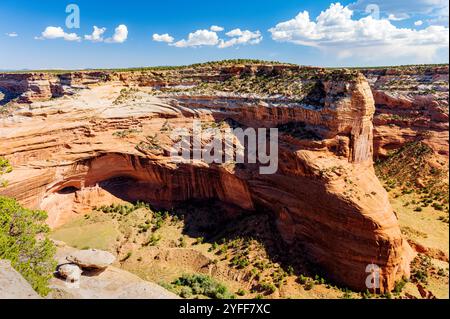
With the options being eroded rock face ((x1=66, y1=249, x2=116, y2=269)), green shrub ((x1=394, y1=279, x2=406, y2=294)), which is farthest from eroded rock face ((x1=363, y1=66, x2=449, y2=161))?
eroded rock face ((x1=66, y1=249, x2=116, y2=269))

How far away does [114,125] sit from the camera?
111ft

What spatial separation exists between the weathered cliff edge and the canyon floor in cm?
10

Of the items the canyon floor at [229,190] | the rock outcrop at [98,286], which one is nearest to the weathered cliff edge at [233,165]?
the canyon floor at [229,190]

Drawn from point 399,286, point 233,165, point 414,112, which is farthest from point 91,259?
point 414,112

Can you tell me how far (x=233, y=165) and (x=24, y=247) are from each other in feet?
58.5

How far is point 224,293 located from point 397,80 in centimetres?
5232

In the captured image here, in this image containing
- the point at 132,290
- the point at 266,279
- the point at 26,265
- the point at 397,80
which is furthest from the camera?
the point at 397,80

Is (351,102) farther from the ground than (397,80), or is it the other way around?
(397,80)

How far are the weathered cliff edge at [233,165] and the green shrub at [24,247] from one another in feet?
32.9

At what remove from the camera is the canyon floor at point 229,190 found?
24781 millimetres

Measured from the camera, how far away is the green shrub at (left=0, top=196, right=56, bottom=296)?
16891 mm

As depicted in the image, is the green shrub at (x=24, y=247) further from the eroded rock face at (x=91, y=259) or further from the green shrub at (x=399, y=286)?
the green shrub at (x=399, y=286)

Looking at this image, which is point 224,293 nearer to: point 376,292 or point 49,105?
point 376,292
